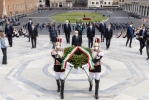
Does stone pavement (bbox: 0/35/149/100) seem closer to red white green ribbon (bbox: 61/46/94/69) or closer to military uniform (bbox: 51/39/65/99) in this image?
military uniform (bbox: 51/39/65/99)

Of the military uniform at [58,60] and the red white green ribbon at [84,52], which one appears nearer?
the red white green ribbon at [84,52]

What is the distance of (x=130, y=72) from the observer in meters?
9.37

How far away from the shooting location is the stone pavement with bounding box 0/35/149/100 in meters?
7.10

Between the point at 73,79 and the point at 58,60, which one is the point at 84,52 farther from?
the point at 73,79

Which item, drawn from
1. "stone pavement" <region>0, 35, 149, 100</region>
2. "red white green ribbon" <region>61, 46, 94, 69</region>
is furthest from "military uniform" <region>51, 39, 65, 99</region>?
"stone pavement" <region>0, 35, 149, 100</region>

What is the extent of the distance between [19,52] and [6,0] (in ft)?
160

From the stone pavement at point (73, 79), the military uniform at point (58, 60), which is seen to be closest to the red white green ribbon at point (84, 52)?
the military uniform at point (58, 60)

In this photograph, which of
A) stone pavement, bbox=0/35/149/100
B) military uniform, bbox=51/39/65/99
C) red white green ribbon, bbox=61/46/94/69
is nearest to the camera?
red white green ribbon, bbox=61/46/94/69

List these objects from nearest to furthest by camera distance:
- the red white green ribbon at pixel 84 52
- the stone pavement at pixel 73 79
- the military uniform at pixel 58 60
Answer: the red white green ribbon at pixel 84 52 < the military uniform at pixel 58 60 < the stone pavement at pixel 73 79

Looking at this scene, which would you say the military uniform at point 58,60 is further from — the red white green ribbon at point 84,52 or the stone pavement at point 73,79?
the stone pavement at point 73,79

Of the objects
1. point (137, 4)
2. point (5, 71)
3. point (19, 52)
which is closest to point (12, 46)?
point (19, 52)

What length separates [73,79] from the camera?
27.8 ft

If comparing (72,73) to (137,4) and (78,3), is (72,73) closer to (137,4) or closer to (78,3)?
(137,4)

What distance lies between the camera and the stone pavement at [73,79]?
280 inches
